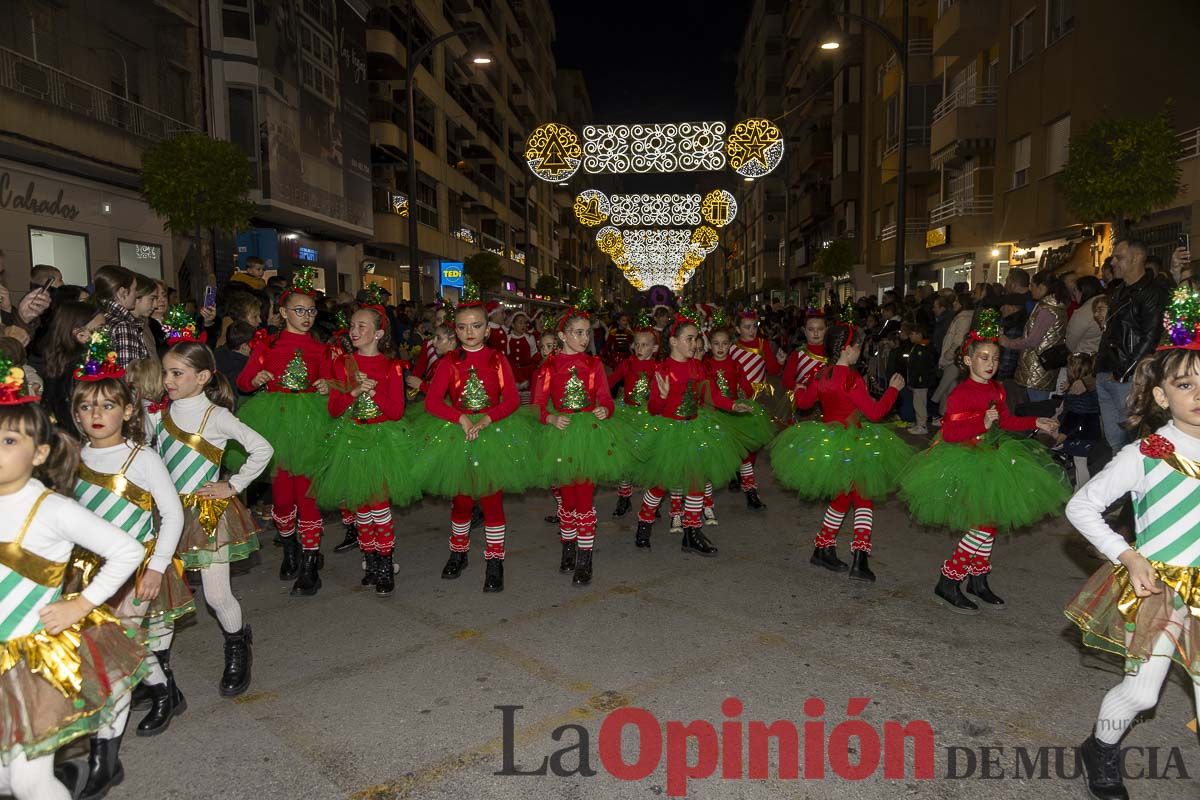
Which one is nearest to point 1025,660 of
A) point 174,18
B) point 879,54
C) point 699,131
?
point 699,131

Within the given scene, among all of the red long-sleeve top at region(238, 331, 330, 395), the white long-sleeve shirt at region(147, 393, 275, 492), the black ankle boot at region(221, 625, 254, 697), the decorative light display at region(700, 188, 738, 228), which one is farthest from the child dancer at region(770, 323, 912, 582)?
the decorative light display at region(700, 188, 738, 228)

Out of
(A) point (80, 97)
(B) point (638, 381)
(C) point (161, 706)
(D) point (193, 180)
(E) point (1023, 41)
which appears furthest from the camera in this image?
(E) point (1023, 41)

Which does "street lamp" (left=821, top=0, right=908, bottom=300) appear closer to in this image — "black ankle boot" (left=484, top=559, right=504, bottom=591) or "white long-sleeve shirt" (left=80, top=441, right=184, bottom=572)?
"black ankle boot" (left=484, top=559, right=504, bottom=591)

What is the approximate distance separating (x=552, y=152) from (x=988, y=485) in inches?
617

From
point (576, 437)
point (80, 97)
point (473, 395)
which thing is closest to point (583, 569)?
point (576, 437)

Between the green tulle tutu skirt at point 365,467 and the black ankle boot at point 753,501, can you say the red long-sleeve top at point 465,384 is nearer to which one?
the green tulle tutu skirt at point 365,467

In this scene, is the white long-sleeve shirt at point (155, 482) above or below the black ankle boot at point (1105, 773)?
above

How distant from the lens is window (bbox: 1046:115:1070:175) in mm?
19359

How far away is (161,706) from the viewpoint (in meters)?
4.04

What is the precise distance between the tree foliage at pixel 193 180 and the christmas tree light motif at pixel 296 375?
8.34 meters

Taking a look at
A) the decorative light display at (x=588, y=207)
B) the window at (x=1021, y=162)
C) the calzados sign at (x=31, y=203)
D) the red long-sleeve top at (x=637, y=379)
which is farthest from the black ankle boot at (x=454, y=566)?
the window at (x=1021, y=162)

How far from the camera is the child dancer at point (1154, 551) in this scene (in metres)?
3.14

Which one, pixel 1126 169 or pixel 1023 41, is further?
pixel 1023 41

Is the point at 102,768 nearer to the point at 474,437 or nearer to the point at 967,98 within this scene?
the point at 474,437
